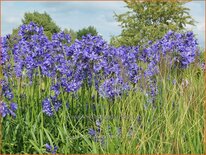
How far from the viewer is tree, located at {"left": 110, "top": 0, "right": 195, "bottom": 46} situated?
851 inches

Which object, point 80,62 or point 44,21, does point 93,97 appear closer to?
point 80,62

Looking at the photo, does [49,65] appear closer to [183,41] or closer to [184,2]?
[183,41]

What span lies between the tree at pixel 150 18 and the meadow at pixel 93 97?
1499 centimetres

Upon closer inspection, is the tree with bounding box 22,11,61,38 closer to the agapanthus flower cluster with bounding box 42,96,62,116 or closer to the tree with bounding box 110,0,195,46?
the tree with bounding box 110,0,195,46

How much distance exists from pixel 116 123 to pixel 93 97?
79 cm

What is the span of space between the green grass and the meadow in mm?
12

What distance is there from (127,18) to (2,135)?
17928mm

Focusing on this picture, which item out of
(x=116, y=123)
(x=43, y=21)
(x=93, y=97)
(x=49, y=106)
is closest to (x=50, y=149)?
(x=49, y=106)

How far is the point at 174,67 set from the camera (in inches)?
245

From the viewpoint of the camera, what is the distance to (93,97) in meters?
5.84

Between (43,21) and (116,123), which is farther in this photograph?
(43,21)

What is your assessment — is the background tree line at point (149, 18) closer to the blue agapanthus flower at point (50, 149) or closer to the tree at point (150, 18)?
the tree at point (150, 18)

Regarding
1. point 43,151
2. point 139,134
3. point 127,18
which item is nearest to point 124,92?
point 139,134

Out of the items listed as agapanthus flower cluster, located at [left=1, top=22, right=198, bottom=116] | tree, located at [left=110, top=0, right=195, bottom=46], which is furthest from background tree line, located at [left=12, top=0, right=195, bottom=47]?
agapanthus flower cluster, located at [left=1, top=22, right=198, bottom=116]
